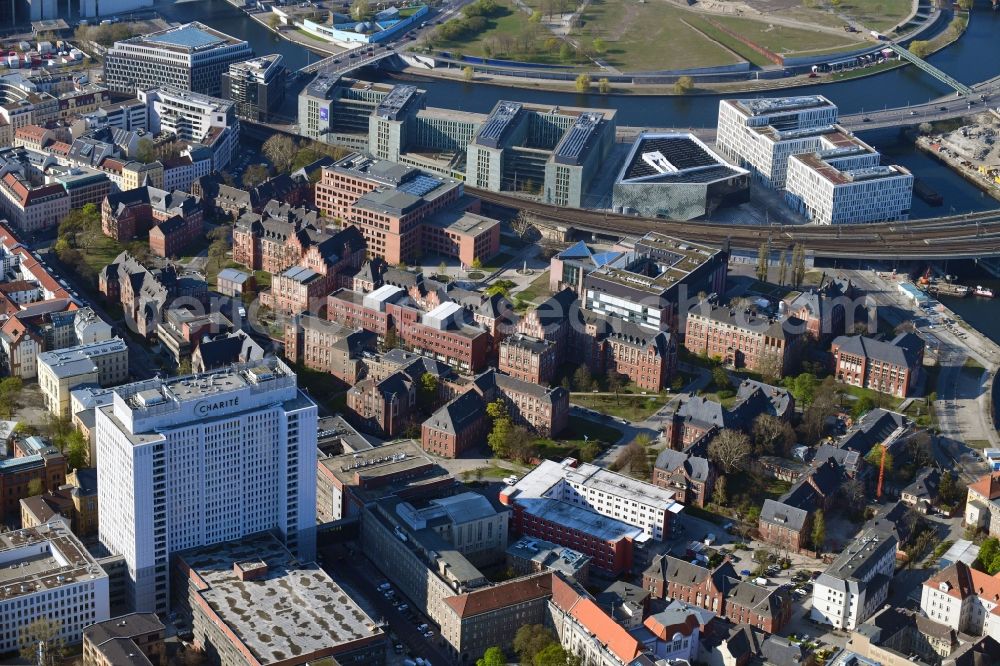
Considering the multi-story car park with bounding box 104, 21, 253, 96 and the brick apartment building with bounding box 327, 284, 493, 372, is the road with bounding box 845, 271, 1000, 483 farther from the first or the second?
the multi-story car park with bounding box 104, 21, 253, 96

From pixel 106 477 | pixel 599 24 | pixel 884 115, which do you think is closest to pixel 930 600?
pixel 106 477

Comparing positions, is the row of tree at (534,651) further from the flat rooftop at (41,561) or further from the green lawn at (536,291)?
the green lawn at (536,291)

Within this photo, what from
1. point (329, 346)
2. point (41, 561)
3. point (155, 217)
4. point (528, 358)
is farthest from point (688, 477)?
point (155, 217)

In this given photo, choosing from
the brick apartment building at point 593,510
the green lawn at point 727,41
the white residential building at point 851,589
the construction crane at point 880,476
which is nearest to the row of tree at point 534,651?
the brick apartment building at point 593,510

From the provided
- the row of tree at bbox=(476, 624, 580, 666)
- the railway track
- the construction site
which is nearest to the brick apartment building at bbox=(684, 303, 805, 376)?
the railway track

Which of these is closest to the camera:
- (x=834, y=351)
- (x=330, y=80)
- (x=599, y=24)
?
(x=834, y=351)

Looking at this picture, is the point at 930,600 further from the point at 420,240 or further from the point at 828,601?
the point at 420,240
